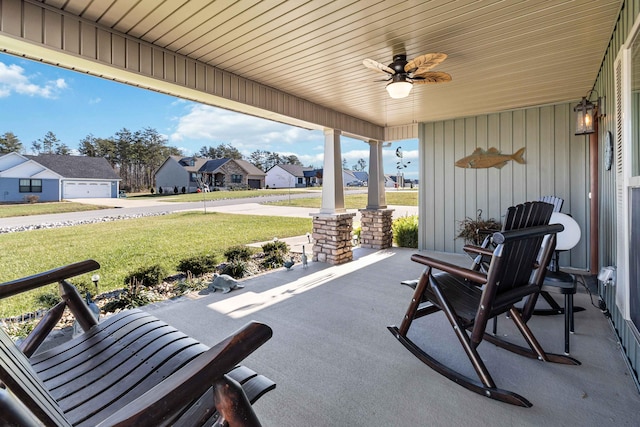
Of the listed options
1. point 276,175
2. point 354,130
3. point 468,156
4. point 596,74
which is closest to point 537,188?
point 468,156

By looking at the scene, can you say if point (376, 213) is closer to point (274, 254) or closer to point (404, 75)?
point (274, 254)

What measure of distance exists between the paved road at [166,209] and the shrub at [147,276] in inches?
45.4

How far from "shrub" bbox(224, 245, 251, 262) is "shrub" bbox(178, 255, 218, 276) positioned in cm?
31

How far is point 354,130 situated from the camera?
5.93 meters

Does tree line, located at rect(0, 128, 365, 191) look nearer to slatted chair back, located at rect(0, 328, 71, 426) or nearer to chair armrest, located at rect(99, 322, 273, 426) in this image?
slatted chair back, located at rect(0, 328, 71, 426)

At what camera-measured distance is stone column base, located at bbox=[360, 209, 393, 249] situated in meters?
6.42

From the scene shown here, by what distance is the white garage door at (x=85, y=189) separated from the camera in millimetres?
4023

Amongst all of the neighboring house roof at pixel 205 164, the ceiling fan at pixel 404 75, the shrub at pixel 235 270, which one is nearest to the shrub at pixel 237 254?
the shrub at pixel 235 270

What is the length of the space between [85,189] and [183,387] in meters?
4.37

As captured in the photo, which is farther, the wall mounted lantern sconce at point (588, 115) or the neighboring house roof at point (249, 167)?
the neighboring house roof at point (249, 167)

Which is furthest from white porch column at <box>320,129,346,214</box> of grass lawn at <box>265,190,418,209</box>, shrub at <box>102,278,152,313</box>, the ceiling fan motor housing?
shrub at <box>102,278,152,313</box>

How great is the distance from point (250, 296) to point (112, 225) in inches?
99.1

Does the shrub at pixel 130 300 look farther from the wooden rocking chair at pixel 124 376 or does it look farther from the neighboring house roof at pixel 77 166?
the wooden rocking chair at pixel 124 376

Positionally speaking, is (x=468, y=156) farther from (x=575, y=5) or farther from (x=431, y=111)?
(x=575, y=5)
